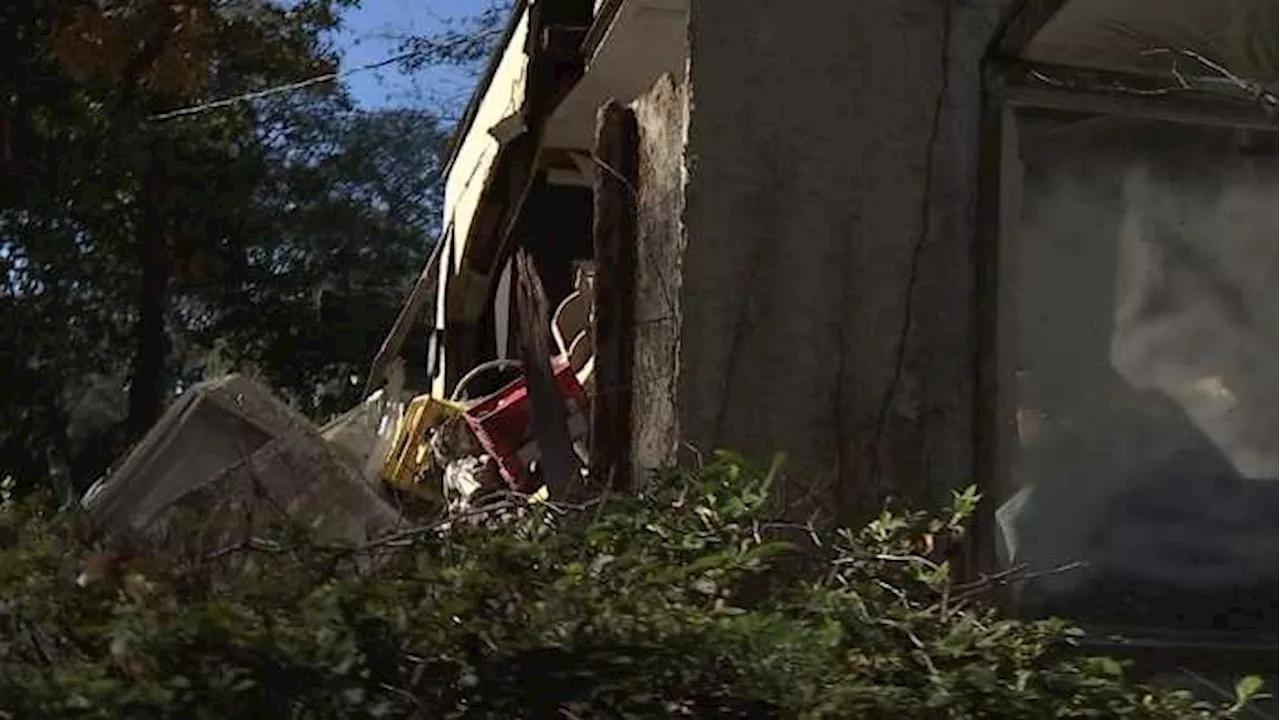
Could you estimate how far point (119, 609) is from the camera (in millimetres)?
2652

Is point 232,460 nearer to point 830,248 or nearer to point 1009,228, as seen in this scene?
point 830,248

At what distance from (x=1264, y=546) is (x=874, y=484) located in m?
1.26

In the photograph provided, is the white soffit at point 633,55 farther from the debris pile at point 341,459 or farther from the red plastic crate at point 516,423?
the red plastic crate at point 516,423

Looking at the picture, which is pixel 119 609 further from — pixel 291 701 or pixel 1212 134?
pixel 1212 134

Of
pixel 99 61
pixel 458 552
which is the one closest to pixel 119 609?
pixel 458 552

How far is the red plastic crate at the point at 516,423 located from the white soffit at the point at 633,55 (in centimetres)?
94

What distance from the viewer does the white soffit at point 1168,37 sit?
17.1 ft

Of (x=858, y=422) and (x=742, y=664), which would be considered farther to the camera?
(x=858, y=422)

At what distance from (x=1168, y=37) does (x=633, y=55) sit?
1.59 metres

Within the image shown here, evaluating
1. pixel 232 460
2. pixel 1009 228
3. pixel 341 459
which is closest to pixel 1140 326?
pixel 1009 228

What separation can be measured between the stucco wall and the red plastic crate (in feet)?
3.97

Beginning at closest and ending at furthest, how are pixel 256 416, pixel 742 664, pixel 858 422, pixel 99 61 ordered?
pixel 742 664 < pixel 858 422 < pixel 256 416 < pixel 99 61

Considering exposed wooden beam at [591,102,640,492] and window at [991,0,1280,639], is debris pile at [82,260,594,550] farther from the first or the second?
window at [991,0,1280,639]

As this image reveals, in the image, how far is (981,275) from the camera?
200 inches
